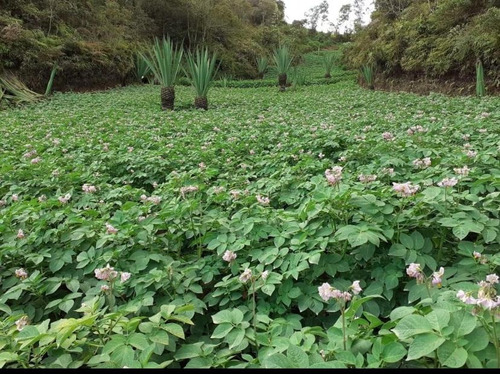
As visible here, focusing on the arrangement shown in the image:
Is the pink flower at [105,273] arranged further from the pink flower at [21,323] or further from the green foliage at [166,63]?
the green foliage at [166,63]

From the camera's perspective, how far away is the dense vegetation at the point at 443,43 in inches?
309

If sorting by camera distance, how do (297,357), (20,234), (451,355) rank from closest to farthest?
1. (451,355)
2. (297,357)
3. (20,234)

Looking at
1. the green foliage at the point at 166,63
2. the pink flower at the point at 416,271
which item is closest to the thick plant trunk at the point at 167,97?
the green foliage at the point at 166,63

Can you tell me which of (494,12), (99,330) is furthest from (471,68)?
(99,330)

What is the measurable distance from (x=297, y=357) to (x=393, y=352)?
22 centimetres

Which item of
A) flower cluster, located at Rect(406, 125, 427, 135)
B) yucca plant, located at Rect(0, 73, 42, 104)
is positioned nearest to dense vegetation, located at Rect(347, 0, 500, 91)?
flower cluster, located at Rect(406, 125, 427, 135)

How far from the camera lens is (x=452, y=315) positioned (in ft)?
2.94

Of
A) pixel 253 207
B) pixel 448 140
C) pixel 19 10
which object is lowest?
pixel 253 207

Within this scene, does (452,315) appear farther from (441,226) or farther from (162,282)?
(162,282)

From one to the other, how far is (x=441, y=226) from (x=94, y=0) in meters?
20.0

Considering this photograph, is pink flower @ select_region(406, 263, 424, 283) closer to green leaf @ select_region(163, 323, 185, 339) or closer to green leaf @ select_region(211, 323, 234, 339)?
green leaf @ select_region(211, 323, 234, 339)

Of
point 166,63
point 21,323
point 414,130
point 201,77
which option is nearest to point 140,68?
point 166,63

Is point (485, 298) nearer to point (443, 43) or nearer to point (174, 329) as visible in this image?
point (174, 329)

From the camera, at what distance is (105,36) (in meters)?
16.7
